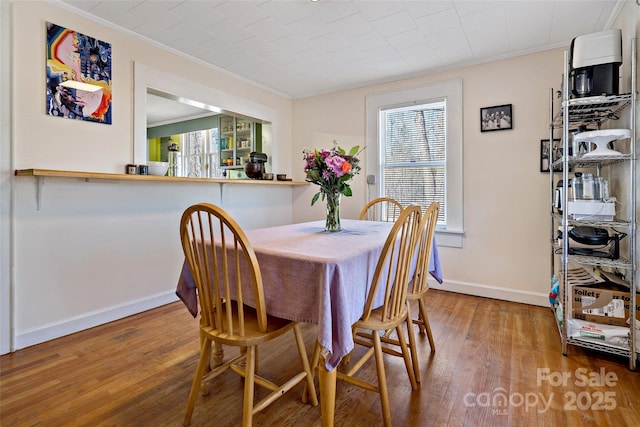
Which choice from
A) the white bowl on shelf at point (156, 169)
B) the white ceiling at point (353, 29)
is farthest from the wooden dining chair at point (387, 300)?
the white bowl on shelf at point (156, 169)

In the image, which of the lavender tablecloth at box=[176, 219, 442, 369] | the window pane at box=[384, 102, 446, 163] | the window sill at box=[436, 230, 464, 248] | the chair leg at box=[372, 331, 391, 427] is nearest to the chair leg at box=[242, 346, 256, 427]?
the lavender tablecloth at box=[176, 219, 442, 369]

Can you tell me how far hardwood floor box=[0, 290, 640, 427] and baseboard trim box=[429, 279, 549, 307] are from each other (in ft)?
2.00

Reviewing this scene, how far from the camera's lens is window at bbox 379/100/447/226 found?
3490 millimetres

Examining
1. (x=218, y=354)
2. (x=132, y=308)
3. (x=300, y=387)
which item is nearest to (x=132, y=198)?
(x=132, y=308)

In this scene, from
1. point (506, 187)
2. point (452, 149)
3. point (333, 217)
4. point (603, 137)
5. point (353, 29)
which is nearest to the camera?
point (603, 137)

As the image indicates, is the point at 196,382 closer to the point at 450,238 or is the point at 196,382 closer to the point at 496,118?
the point at 450,238

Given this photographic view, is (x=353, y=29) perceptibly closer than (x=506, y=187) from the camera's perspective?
Yes

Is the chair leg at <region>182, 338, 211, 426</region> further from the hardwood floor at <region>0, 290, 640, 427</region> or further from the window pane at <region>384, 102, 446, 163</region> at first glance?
the window pane at <region>384, 102, 446, 163</region>

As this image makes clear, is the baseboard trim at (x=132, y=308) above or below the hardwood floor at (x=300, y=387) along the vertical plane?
above

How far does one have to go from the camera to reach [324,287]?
1.19 meters

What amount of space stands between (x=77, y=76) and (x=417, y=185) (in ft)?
10.7

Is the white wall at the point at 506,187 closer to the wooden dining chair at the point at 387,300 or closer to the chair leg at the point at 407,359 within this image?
the chair leg at the point at 407,359

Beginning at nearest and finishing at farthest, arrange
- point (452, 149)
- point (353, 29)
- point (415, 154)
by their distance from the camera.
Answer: point (353, 29) < point (452, 149) < point (415, 154)

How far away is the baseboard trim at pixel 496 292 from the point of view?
2955mm
